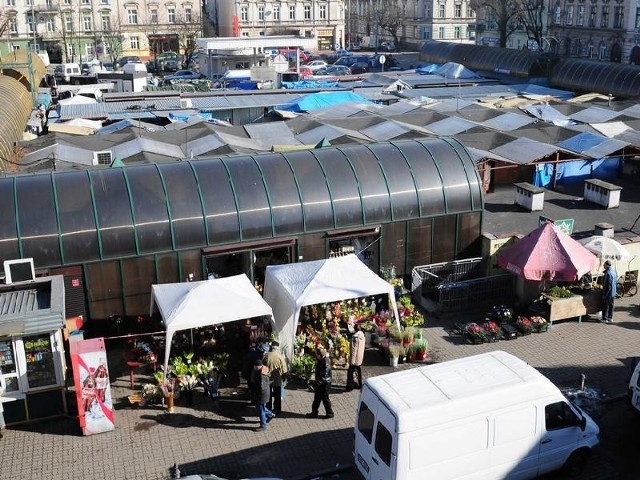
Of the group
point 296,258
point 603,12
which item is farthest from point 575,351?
point 603,12

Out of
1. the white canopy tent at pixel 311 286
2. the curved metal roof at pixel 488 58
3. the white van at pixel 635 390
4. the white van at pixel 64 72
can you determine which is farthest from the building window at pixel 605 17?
the white van at pixel 635 390

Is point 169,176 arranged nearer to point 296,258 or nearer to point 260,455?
point 296,258

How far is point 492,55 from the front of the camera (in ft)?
185

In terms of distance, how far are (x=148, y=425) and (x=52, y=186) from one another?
6.56m

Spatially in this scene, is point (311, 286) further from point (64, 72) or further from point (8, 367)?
point (64, 72)

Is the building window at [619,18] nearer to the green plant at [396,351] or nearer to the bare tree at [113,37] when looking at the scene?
the bare tree at [113,37]

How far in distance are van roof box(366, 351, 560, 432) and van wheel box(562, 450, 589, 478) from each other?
1.32m

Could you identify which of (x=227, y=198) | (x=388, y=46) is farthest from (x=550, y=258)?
(x=388, y=46)

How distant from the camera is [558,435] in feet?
39.1

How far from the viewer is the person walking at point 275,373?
14.3m

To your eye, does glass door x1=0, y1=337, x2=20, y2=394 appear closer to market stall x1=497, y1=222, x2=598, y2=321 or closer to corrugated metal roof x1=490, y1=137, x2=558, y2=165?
market stall x1=497, y1=222, x2=598, y2=321

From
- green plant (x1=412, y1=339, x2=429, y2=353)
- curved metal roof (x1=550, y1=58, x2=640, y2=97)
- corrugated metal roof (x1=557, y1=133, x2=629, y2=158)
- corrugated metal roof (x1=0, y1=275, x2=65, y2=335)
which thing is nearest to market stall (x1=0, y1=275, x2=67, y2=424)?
corrugated metal roof (x1=0, y1=275, x2=65, y2=335)

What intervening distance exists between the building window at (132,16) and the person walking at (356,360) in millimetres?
83376

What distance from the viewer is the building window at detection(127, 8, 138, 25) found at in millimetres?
89988
